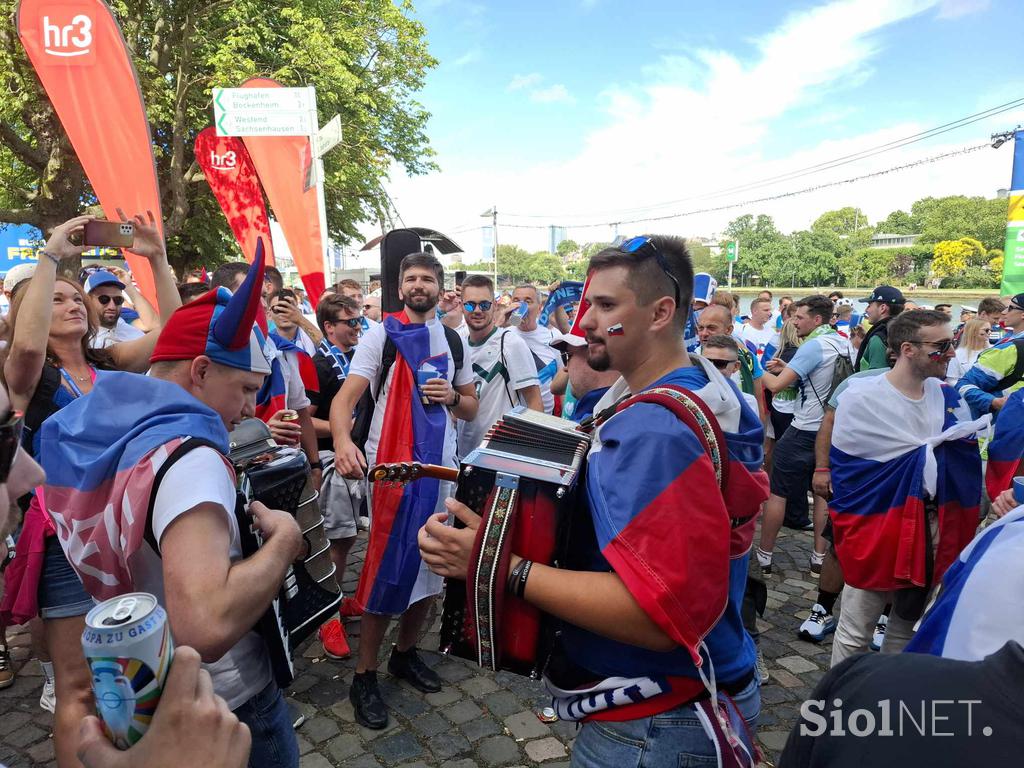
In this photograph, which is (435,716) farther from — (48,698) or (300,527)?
(48,698)

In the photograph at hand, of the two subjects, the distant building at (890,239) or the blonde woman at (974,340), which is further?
the distant building at (890,239)

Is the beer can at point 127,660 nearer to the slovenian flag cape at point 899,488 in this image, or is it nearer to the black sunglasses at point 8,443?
the black sunglasses at point 8,443

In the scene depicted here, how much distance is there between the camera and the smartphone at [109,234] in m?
3.08

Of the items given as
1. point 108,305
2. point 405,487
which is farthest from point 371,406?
point 108,305

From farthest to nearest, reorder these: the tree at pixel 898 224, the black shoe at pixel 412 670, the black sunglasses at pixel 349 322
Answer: the tree at pixel 898 224 < the black sunglasses at pixel 349 322 < the black shoe at pixel 412 670

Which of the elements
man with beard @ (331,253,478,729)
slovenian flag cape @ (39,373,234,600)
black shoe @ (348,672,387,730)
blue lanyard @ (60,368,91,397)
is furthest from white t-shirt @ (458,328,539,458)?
slovenian flag cape @ (39,373,234,600)

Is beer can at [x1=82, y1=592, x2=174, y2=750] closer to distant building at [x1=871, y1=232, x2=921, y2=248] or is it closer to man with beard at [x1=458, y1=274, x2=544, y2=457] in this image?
man with beard at [x1=458, y1=274, x2=544, y2=457]

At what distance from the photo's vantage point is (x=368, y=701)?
10.3 feet

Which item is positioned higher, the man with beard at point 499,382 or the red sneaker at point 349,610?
the man with beard at point 499,382

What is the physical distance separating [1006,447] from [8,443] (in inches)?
187

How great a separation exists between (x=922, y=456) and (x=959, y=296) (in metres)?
28.1

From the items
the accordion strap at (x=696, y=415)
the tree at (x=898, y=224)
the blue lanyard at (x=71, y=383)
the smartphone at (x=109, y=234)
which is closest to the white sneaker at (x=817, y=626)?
the accordion strap at (x=696, y=415)

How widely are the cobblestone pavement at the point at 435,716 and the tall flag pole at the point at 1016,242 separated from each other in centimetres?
1042

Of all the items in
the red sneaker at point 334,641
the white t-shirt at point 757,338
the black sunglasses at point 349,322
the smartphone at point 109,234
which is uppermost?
the smartphone at point 109,234
